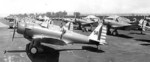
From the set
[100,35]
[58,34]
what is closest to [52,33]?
[58,34]

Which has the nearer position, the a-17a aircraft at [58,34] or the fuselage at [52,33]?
the a-17a aircraft at [58,34]

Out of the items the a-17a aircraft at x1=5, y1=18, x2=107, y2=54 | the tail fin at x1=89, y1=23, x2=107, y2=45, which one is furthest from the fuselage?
the tail fin at x1=89, y1=23, x2=107, y2=45

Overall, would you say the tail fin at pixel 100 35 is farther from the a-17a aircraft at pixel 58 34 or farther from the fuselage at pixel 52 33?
→ the fuselage at pixel 52 33

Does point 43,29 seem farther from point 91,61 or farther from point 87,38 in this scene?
point 91,61

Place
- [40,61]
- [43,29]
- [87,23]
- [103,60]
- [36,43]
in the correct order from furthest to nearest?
1. [87,23]
2. [43,29]
3. [36,43]
4. [103,60]
5. [40,61]

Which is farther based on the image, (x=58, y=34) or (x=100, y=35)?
(x=100, y=35)

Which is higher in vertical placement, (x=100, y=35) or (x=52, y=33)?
(x=52, y=33)

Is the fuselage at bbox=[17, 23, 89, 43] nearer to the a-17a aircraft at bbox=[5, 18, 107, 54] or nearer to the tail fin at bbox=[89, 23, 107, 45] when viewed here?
the a-17a aircraft at bbox=[5, 18, 107, 54]

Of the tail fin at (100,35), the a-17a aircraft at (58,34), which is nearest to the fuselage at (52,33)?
the a-17a aircraft at (58,34)

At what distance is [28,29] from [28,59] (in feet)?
9.84

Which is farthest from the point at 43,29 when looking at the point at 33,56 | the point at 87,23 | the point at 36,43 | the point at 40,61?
the point at 87,23

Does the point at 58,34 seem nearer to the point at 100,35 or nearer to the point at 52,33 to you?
the point at 52,33

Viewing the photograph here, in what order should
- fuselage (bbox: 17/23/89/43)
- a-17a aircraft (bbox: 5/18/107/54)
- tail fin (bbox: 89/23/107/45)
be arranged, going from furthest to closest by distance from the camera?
tail fin (bbox: 89/23/107/45) → fuselage (bbox: 17/23/89/43) → a-17a aircraft (bbox: 5/18/107/54)

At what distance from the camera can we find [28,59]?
1058 cm
